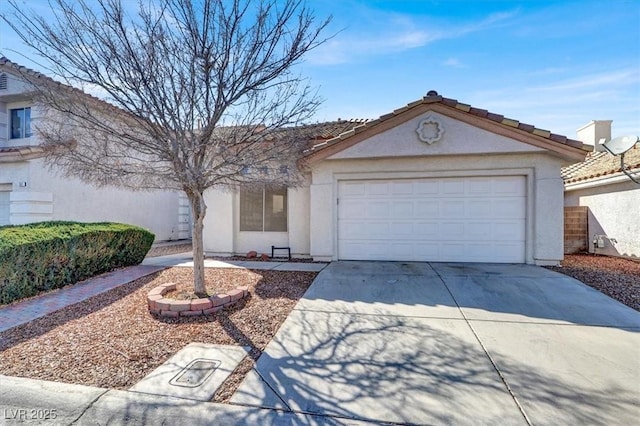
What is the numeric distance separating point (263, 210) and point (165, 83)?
5833mm

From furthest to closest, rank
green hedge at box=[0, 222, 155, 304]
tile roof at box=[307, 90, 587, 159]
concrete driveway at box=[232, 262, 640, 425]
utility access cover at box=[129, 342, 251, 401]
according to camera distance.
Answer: tile roof at box=[307, 90, 587, 159]
green hedge at box=[0, 222, 155, 304]
utility access cover at box=[129, 342, 251, 401]
concrete driveway at box=[232, 262, 640, 425]

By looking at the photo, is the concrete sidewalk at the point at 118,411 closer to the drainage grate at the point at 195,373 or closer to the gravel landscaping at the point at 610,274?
the drainage grate at the point at 195,373

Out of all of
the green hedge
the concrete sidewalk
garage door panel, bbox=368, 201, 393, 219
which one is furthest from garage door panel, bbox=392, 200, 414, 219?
the green hedge

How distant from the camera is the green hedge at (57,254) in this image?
602cm

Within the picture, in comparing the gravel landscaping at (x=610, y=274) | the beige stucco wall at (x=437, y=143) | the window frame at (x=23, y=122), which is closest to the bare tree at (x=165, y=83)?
the beige stucco wall at (x=437, y=143)

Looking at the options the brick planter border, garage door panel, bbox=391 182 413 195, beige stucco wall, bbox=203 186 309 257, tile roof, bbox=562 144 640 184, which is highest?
tile roof, bbox=562 144 640 184

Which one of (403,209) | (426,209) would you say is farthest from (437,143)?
(403,209)

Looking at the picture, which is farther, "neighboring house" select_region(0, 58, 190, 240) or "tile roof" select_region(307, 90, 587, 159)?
"neighboring house" select_region(0, 58, 190, 240)

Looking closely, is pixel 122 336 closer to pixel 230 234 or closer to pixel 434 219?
pixel 230 234

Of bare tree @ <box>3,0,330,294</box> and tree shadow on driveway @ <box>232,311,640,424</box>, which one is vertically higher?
bare tree @ <box>3,0,330,294</box>

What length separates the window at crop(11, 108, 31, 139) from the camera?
12555mm

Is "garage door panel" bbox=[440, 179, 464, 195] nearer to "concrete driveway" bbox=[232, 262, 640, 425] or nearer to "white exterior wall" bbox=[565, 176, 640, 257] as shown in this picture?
"concrete driveway" bbox=[232, 262, 640, 425]

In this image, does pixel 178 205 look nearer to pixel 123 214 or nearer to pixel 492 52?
pixel 123 214

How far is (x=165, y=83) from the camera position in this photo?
5.00 m
